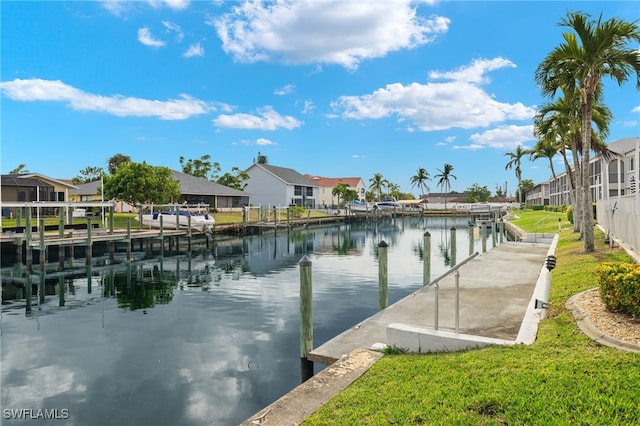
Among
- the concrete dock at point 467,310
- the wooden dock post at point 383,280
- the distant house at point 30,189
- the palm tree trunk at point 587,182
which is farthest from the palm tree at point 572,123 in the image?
the distant house at point 30,189

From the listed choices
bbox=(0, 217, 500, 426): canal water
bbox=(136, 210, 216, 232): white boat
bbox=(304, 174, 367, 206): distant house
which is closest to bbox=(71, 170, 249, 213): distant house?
bbox=(136, 210, 216, 232): white boat

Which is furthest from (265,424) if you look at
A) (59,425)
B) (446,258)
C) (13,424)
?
(446,258)

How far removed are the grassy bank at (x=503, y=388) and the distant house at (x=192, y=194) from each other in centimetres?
5217

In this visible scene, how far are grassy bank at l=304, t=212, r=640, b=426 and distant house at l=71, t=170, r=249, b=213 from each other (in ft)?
171

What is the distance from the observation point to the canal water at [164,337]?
7.65 meters

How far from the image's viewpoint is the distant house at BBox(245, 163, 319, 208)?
262ft

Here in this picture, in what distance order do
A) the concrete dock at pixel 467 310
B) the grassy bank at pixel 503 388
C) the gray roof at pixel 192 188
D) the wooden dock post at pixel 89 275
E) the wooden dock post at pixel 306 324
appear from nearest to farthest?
the grassy bank at pixel 503 388
the concrete dock at pixel 467 310
the wooden dock post at pixel 306 324
the wooden dock post at pixel 89 275
the gray roof at pixel 192 188

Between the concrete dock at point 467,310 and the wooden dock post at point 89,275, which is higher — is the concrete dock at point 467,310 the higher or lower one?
the higher one

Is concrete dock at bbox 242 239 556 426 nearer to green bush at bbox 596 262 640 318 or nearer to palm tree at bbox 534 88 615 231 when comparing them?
green bush at bbox 596 262 640 318

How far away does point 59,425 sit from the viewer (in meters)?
7.00

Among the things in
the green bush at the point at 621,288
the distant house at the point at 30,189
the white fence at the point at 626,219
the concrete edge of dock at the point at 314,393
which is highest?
the distant house at the point at 30,189

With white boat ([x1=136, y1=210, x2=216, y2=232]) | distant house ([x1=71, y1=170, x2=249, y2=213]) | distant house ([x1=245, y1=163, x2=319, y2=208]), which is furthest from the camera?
distant house ([x1=245, y1=163, x2=319, y2=208])

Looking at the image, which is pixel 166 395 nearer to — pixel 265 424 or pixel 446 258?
pixel 265 424

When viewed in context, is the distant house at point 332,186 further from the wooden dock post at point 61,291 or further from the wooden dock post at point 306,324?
the wooden dock post at point 306,324
